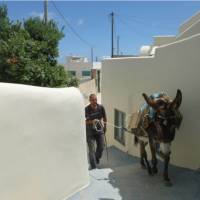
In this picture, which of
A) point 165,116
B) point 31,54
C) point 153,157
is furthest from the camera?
point 31,54

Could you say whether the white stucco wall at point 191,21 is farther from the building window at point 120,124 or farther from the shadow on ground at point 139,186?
the shadow on ground at point 139,186

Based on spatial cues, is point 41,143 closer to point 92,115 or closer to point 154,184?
point 154,184

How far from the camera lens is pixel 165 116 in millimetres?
6773

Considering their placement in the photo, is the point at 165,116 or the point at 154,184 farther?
the point at 154,184

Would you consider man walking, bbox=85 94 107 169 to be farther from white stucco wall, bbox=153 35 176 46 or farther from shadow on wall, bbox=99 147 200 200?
white stucco wall, bbox=153 35 176 46

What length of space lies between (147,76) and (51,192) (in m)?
4.85

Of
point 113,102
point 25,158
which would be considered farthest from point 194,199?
point 113,102

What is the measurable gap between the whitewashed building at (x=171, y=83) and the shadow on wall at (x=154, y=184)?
363mm

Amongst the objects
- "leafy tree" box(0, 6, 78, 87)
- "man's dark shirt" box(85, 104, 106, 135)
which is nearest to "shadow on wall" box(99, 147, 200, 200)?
"man's dark shirt" box(85, 104, 106, 135)

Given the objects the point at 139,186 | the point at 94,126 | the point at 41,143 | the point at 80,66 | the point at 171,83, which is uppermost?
the point at 80,66

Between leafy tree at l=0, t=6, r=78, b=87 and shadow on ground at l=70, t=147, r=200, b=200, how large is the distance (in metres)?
6.40

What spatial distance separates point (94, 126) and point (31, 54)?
21.1 feet

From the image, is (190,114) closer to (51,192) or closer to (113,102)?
(51,192)

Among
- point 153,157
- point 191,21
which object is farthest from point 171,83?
point 191,21
